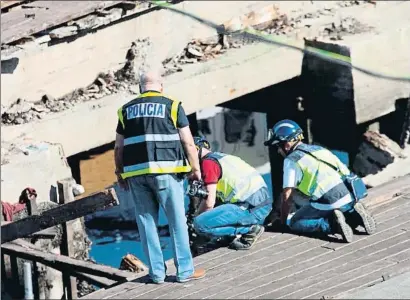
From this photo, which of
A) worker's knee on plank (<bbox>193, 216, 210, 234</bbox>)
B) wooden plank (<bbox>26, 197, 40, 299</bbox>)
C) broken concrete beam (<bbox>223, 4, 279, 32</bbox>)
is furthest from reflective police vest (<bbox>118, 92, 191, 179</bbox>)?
broken concrete beam (<bbox>223, 4, 279, 32</bbox>)

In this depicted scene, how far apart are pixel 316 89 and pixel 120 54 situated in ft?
8.81

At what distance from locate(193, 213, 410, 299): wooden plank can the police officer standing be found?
0.37 m

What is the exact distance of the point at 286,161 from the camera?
945 cm

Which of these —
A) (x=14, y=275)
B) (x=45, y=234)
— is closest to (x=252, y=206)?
(x=45, y=234)

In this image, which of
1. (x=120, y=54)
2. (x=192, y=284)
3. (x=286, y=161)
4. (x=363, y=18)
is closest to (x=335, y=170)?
(x=286, y=161)

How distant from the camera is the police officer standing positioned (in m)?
8.36

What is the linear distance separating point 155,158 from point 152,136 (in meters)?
0.16

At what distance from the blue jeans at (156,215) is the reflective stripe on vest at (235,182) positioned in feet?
2.96

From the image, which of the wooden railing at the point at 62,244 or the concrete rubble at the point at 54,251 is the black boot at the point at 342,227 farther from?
the concrete rubble at the point at 54,251

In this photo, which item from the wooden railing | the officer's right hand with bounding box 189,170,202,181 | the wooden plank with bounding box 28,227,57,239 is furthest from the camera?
the wooden plank with bounding box 28,227,57,239

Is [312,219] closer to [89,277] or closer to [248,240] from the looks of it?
[248,240]

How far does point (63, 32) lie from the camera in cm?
1427

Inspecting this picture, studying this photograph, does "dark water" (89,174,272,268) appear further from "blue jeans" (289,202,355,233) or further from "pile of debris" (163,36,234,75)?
"blue jeans" (289,202,355,233)

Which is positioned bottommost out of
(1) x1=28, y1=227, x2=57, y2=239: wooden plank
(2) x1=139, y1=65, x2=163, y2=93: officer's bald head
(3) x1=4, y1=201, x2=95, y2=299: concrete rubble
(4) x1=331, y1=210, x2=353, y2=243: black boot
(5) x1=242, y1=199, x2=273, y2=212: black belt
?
(3) x1=4, y1=201, x2=95, y2=299: concrete rubble
